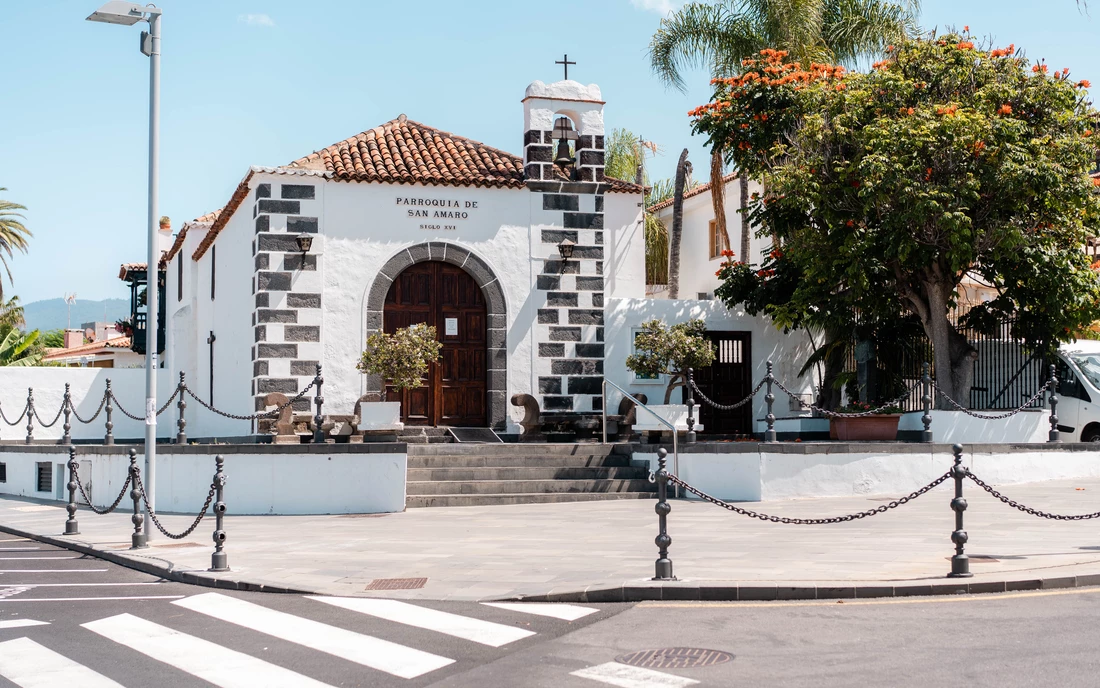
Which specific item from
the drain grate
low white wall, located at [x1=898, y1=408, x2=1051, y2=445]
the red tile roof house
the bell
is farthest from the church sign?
the drain grate

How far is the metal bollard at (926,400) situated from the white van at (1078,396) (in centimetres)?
239

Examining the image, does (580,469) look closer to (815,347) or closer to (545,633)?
(815,347)

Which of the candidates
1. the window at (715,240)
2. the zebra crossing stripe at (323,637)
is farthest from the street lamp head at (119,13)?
the window at (715,240)

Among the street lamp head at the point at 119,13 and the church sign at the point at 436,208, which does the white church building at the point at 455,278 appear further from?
the street lamp head at the point at 119,13

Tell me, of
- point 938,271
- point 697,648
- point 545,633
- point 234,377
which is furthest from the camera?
point 234,377

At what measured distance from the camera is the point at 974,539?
11695 mm

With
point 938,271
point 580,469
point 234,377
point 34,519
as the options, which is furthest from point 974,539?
point 234,377

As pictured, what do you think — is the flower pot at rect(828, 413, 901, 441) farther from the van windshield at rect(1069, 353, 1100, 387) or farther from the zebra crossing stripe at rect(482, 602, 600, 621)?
the zebra crossing stripe at rect(482, 602, 600, 621)

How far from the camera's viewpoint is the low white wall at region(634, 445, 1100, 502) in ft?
54.6

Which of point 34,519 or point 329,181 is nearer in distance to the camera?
point 34,519

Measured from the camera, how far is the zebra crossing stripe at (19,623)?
8.32 m

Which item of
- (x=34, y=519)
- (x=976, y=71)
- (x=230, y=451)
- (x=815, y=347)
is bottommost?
(x=34, y=519)

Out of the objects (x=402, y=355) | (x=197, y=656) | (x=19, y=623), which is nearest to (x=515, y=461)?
(x=402, y=355)

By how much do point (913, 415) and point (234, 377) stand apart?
13.0 m
